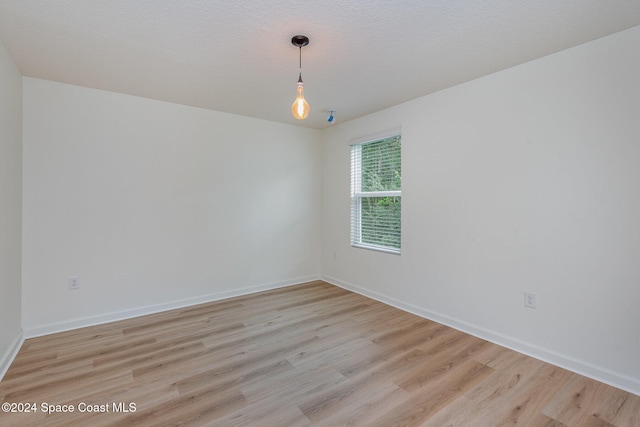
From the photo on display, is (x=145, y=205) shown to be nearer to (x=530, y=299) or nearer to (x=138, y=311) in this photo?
(x=138, y=311)

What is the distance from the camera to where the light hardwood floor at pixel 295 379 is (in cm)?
170

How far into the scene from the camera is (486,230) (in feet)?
8.76

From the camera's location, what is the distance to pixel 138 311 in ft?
10.4

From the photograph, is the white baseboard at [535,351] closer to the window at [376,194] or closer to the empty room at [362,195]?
the empty room at [362,195]

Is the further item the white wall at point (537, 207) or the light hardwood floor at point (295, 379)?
the white wall at point (537, 207)

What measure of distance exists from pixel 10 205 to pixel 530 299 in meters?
4.21

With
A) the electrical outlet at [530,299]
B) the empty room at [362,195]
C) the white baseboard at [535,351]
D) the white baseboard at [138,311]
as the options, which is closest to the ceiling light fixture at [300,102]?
the empty room at [362,195]

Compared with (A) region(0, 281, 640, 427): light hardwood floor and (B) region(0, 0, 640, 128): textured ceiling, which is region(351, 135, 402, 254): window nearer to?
(B) region(0, 0, 640, 128): textured ceiling

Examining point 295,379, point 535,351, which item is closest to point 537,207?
point 535,351

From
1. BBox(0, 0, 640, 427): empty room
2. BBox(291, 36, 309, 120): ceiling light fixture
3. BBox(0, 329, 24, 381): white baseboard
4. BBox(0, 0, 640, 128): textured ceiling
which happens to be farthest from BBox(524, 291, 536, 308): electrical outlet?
BBox(0, 329, 24, 381): white baseboard

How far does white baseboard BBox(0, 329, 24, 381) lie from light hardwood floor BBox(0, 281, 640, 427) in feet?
0.15

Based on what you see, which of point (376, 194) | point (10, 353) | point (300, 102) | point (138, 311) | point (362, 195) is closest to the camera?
point (300, 102)

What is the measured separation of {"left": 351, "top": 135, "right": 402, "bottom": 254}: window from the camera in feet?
11.7

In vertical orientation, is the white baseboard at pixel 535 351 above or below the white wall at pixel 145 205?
below
